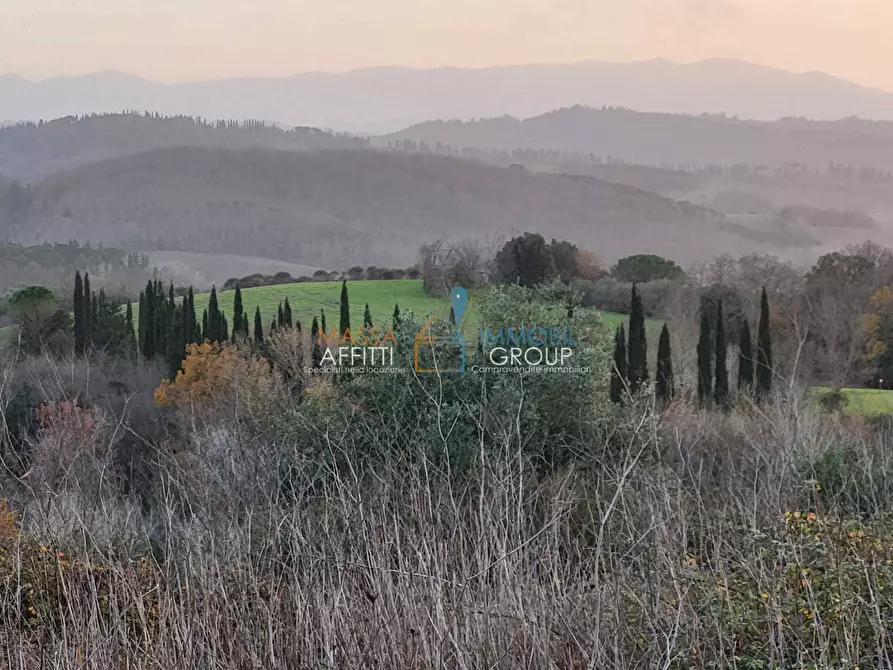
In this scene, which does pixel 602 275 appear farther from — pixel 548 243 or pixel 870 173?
pixel 870 173

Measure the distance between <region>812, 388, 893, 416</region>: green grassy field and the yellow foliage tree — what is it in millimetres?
14505

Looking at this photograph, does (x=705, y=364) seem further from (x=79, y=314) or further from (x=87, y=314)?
(x=79, y=314)

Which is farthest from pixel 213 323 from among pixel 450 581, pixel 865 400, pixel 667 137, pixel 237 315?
pixel 667 137

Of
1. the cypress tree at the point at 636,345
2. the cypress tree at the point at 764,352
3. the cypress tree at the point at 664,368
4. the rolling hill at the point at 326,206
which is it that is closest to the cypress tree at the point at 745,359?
the cypress tree at the point at 764,352

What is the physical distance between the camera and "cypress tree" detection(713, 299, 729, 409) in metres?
20.6

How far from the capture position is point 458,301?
565 inches

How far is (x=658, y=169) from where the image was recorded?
45.3 m

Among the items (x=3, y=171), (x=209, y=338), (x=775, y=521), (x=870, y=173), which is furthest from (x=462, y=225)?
(x=775, y=521)

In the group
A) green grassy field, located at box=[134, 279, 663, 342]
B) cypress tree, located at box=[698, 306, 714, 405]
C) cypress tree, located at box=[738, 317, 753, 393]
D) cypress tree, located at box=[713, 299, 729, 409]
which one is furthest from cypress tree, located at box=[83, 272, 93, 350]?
cypress tree, located at box=[738, 317, 753, 393]

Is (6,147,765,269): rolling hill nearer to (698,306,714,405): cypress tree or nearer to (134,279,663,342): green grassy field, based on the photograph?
(134,279,663,342): green grassy field

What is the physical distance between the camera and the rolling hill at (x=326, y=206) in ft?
134

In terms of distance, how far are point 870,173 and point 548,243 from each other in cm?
2437

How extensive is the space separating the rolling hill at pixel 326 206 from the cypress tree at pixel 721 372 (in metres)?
16.4

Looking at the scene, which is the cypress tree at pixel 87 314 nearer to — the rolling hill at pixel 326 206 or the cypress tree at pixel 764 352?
the rolling hill at pixel 326 206
